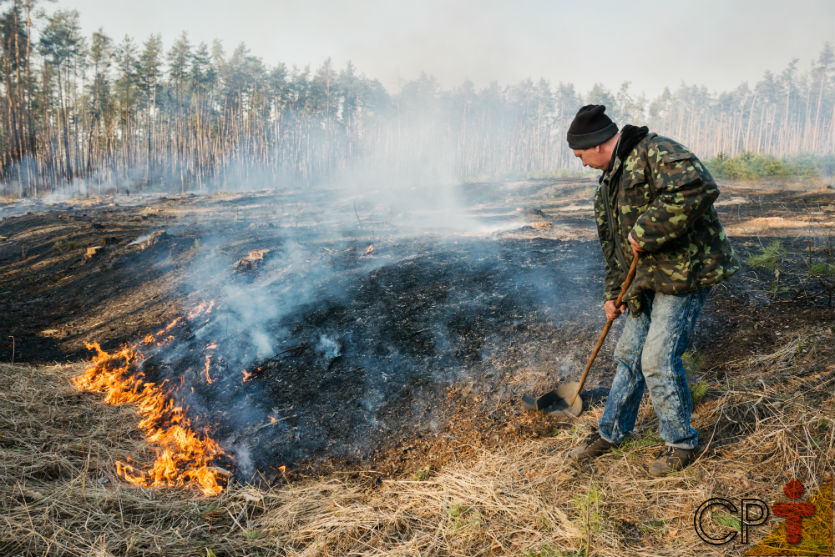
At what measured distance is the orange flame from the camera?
317cm

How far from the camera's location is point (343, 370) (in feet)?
14.2

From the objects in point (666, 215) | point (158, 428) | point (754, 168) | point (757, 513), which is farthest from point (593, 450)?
point (754, 168)

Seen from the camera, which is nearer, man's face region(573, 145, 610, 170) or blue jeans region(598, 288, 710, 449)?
blue jeans region(598, 288, 710, 449)

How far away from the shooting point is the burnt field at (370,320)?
3.54 metres

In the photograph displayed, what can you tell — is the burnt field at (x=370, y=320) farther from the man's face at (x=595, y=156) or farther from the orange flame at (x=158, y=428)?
the man's face at (x=595, y=156)

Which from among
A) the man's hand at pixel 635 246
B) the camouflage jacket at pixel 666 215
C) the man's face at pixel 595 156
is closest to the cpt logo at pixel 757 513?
the camouflage jacket at pixel 666 215

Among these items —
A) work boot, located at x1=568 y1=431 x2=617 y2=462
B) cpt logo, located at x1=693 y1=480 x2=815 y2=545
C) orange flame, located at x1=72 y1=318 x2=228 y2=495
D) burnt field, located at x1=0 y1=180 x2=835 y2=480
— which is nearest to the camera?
cpt logo, located at x1=693 y1=480 x2=815 y2=545

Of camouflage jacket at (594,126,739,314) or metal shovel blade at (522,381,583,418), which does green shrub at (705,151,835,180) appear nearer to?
metal shovel blade at (522,381,583,418)

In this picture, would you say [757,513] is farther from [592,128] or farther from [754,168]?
[754,168]

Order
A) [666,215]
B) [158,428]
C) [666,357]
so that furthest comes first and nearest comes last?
[158,428], [666,357], [666,215]

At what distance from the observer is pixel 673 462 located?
94.5 inches

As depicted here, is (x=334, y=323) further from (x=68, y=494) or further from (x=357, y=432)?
(x=68, y=494)

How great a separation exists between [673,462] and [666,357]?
0.63m

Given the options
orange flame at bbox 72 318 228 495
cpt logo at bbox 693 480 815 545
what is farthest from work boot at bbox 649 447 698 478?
orange flame at bbox 72 318 228 495
